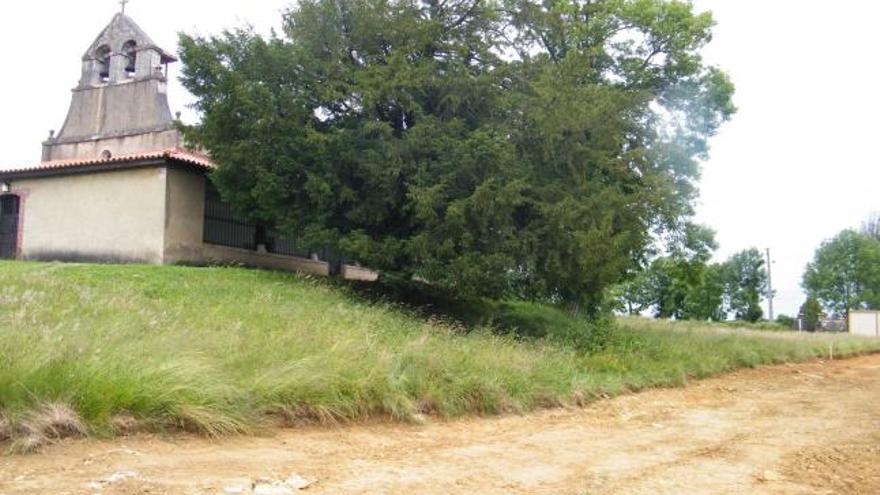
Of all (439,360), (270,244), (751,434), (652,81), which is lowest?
(751,434)

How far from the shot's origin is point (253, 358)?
7895 mm

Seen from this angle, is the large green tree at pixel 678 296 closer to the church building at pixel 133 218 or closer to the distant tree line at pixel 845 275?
the distant tree line at pixel 845 275

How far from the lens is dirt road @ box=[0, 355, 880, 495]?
203 inches

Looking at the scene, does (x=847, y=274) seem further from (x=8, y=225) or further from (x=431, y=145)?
(x=8, y=225)

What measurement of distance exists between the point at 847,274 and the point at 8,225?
65959 millimetres

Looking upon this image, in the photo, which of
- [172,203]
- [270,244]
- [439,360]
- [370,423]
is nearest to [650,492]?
[370,423]

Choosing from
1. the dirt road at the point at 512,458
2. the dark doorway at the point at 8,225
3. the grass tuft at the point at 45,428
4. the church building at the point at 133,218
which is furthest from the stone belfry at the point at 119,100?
the grass tuft at the point at 45,428

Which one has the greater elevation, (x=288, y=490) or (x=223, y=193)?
(x=223, y=193)

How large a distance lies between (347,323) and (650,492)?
7.06m

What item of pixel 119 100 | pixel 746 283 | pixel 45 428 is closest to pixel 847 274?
pixel 746 283

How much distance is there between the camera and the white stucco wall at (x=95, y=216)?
1900 centimetres

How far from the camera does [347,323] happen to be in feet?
38.7

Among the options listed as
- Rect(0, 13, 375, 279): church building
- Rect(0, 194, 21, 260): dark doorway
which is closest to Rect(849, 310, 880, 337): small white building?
Rect(0, 13, 375, 279): church building

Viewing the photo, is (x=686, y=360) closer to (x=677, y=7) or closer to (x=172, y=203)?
(x=677, y=7)
